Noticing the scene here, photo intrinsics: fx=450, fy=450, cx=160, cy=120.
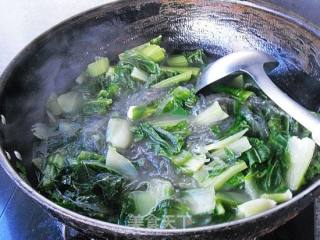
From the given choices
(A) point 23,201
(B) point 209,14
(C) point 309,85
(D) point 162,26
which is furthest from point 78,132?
(C) point 309,85

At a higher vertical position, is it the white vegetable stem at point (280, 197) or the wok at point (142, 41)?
the wok at point (142, 41)

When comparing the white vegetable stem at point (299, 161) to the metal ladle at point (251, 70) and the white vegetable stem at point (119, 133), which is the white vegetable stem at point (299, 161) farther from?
the white vegetable stem at point (119, 133)

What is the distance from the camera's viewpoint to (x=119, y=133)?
1.68m

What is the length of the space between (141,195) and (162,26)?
892mm

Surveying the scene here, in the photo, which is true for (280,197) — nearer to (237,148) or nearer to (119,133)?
(237,148)

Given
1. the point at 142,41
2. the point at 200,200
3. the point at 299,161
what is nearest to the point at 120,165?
the point at 200,200

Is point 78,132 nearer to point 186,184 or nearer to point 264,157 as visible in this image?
point 186,184

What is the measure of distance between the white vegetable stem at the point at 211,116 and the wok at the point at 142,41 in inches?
13.8

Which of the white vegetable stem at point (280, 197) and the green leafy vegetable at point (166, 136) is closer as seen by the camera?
the white vegetable stem at point (280, 197)

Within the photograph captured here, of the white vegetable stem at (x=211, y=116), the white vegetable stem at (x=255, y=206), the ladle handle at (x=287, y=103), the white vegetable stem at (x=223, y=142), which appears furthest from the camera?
the white vegetable stem at (x=211, y=116)

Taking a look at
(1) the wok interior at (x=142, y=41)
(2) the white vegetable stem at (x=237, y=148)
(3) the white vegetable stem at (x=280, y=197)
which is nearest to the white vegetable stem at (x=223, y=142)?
(2) the white vegetable stem at (x=237, y=148)

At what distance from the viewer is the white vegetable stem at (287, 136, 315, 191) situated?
58.5 inches

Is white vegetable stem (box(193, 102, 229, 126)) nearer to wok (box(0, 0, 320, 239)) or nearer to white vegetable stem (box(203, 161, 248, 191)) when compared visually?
white vegetable stem (box(203, 161, 248, 191))

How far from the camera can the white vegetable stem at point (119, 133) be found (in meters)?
1.66
